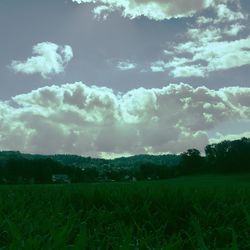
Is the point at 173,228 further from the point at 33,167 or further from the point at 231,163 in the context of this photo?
the point at 33,167

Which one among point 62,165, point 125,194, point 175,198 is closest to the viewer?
point 175,198

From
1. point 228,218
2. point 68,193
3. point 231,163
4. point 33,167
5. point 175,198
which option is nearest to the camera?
point 228,218

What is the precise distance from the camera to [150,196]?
33.1 feet

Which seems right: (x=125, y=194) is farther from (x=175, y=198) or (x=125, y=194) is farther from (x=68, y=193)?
(x=68, y=193)

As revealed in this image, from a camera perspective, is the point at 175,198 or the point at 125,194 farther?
the point at 125,194

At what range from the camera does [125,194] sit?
34.8ft

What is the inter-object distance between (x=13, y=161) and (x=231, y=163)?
57072mm

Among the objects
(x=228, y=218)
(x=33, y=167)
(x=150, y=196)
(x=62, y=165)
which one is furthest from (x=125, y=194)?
(x=62, y=165)

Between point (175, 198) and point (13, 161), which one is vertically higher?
point (13, 161)

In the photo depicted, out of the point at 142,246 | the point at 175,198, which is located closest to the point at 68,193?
the point at 175,198

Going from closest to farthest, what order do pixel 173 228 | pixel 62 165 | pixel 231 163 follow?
1. pixel 173 228
2. pixel 231 163
3. pixel 62 165

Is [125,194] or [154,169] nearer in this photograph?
[125,194]

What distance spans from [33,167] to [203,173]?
4379 centimetres

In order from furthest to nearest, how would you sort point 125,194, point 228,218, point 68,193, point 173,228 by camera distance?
point 68,193 → point 125,194 → point 173,228 → point 228,218
